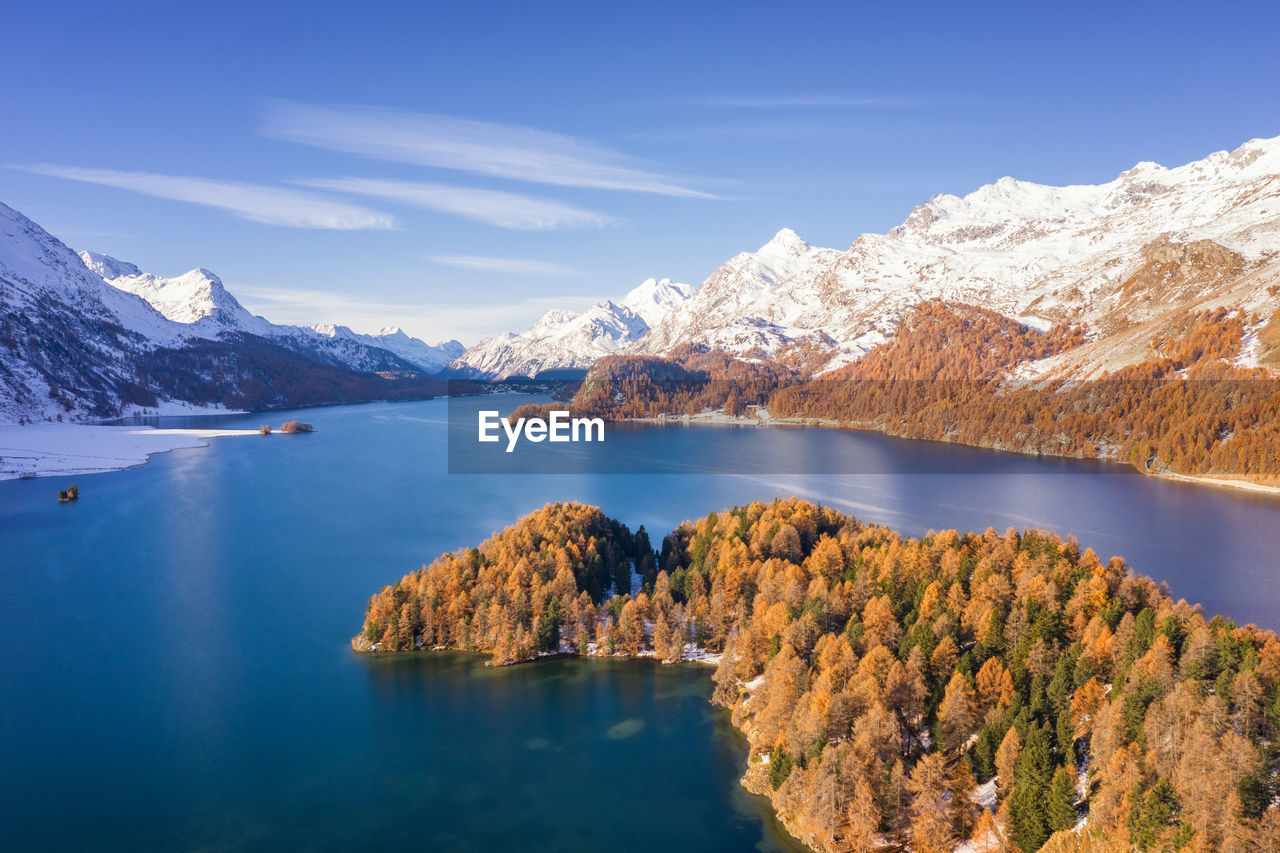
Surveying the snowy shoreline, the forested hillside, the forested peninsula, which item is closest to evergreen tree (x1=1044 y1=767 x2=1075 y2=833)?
the forested peninsula

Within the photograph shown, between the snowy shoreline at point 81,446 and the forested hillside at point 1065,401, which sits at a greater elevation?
the forested hillside at point 1065,401

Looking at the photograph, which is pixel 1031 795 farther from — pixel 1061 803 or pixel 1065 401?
pixel 1065 401

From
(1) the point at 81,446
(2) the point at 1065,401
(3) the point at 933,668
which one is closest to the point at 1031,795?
(3) the point at 933,668

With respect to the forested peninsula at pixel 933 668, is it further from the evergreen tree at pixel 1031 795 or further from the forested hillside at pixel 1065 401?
the forested hillside at pixel 1065 401

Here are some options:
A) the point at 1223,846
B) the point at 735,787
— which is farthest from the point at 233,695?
the point at 1223,846

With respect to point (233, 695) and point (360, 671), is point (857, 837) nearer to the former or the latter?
point (360, 671)

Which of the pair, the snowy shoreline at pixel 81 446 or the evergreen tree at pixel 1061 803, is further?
the snowy shoreline at pixel 81 446

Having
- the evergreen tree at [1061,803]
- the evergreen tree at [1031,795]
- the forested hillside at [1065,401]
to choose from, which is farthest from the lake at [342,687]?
the forested hillside at [1065,401]
